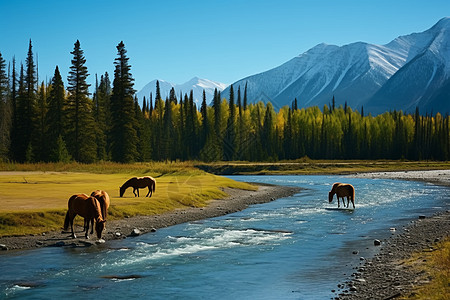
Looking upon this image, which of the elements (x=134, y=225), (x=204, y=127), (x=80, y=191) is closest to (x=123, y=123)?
(x=80, y=191)

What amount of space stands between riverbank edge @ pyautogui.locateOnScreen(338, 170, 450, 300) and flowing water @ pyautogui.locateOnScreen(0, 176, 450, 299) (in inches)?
22.8

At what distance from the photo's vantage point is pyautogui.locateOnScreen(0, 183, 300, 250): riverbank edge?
921 inches

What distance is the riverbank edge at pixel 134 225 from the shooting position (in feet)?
76.7

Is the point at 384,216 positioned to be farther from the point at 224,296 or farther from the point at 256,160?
the point at 256,160

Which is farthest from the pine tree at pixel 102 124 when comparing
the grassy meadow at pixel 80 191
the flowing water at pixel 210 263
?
the flowing water at pixel 210 263

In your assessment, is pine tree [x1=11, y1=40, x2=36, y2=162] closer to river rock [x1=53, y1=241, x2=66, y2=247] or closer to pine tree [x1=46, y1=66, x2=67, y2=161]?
pine tree [x1=46, y1=66, x2=67, y2=161]

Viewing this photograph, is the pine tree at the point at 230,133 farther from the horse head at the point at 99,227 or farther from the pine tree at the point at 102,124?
the horse head at the point at 99,227

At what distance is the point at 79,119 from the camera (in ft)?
273

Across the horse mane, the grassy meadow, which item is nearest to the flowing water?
the horse mane

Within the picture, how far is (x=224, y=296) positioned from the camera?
49.8 ft

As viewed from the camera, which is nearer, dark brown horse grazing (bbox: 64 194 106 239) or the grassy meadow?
dark brown horse grazing (bbox: 64 194 106 239)

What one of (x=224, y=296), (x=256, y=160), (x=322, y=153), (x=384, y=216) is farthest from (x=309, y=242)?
(x=322, y=153)

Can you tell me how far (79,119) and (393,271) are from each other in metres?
73.1

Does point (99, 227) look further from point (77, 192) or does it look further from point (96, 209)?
point (77, 192)
